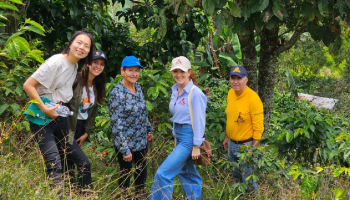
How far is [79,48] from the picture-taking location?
3.63 m

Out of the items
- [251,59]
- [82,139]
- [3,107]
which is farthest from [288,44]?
[3,107]

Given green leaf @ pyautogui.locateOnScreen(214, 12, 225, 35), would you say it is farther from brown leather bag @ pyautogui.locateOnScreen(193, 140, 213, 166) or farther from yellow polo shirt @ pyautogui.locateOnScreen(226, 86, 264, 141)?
brown leather bag @ pyautogui.locateOnScreen(193, 140, 213, 166)

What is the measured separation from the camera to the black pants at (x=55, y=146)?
3.49 metres

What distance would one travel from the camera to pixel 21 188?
3.23 m

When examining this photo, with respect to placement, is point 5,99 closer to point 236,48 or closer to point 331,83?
point 236,48

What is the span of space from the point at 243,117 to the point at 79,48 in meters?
1.68

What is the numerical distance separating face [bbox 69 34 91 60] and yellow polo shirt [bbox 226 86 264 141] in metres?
1.55

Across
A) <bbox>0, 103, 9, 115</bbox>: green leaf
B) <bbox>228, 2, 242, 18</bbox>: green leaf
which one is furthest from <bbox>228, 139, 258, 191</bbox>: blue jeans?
<bbox>0, 103, 9, 115</bbox>: green leaf

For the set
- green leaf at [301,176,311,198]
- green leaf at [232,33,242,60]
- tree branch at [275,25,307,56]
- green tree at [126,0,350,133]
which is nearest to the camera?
green leaf at [301,176,311,198]

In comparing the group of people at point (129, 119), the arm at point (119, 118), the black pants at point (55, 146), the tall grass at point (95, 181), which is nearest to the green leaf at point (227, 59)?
the tall grass at point (95, 181)

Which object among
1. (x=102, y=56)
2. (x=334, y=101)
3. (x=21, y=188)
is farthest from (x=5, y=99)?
(x=334, y=101)

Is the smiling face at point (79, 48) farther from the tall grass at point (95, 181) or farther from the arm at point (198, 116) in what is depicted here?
the arm at point (198, 116)

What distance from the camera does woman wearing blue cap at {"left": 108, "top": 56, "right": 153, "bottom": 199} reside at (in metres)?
4.03

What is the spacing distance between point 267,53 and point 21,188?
10.3ft
